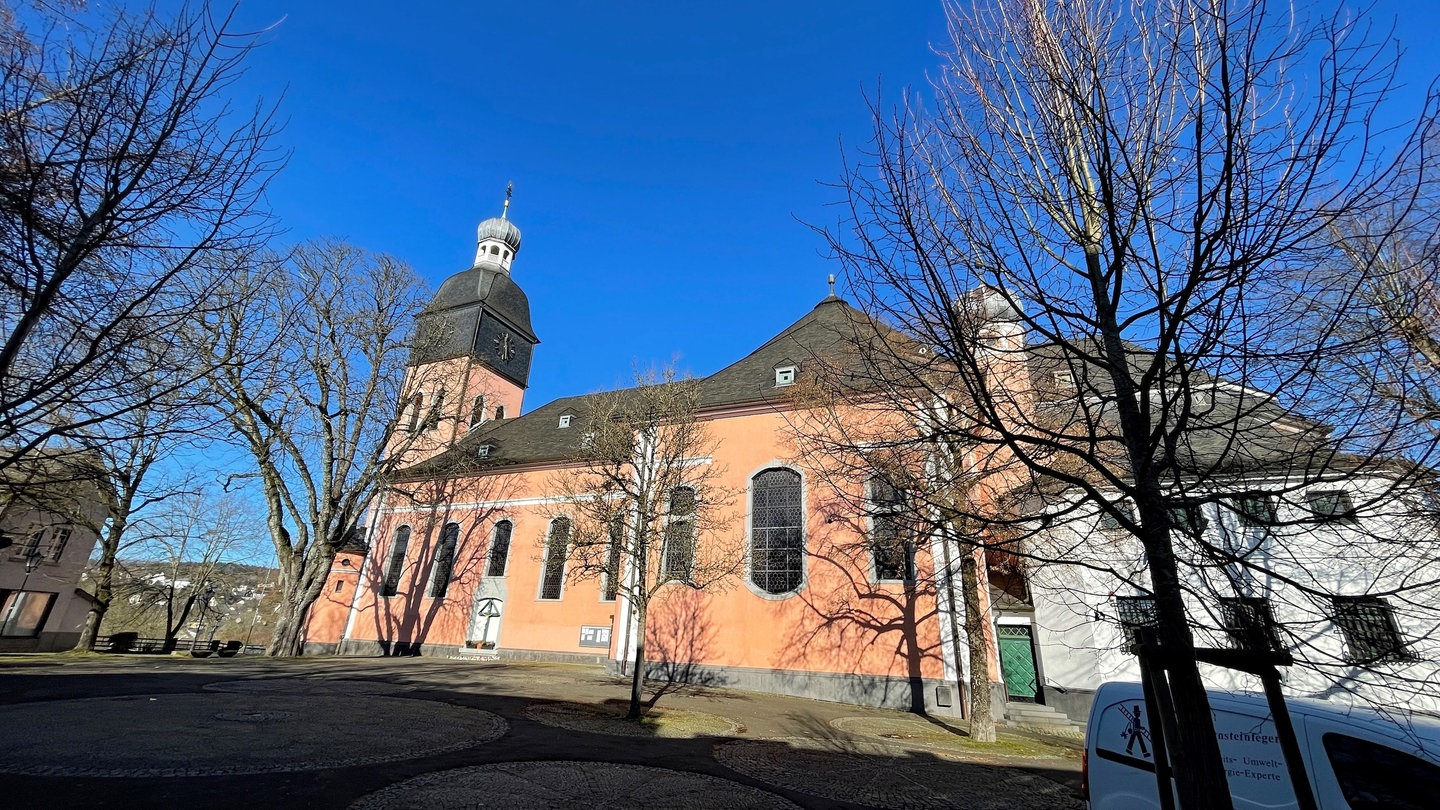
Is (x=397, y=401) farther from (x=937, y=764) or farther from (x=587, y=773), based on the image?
(x=937, y=764)

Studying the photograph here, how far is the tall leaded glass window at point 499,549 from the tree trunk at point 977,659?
1641cm

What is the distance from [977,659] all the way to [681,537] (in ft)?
23.4

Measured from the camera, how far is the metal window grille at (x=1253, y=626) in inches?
111

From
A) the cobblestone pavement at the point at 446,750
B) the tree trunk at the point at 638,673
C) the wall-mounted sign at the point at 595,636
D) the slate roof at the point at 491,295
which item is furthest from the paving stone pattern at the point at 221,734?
the slate roof at the point at 491,295

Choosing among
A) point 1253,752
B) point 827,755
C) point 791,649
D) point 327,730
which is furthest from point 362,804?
point 791,649

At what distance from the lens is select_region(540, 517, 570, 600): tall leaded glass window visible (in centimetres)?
2095

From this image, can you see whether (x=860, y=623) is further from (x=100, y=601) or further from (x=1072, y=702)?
(x=100, y=601)

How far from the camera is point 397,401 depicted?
68.3 feet

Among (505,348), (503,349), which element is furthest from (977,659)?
(505,348)

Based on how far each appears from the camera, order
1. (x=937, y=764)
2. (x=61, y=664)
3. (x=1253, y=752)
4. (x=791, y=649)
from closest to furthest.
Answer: (x=1253, y=752) < (x=937, y=764) < (x=61, y=664) < (x=791, y=649)

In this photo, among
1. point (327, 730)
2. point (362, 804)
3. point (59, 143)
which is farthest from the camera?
point (327, 730)

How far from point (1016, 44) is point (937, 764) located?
8.70 meters

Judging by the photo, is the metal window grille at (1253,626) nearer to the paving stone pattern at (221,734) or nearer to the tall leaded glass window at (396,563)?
the paving stone pattern at (221,734)

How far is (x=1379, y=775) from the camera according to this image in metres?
3.97
